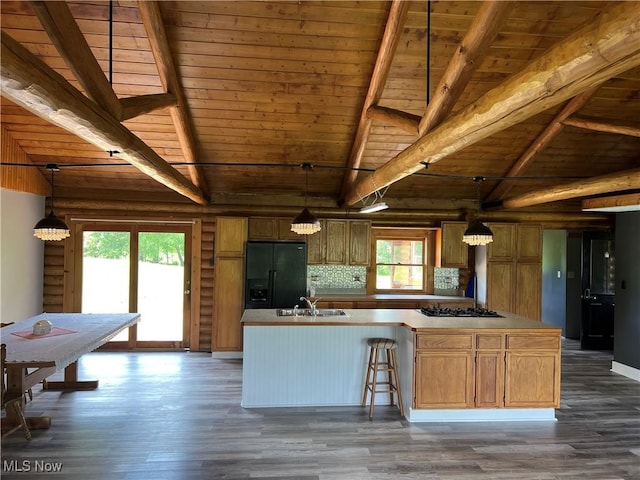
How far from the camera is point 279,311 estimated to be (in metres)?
4.74

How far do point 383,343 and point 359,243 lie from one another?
107 inches

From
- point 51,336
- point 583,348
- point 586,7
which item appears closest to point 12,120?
point 51,336

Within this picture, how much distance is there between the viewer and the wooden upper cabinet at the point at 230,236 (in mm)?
6262

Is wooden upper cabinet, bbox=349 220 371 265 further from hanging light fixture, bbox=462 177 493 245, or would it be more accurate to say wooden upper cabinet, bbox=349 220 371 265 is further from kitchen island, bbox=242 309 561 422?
kitchen island, bbox=242 309 561 422

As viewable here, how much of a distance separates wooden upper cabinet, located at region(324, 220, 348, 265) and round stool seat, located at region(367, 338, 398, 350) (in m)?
2.53

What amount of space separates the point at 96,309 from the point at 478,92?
20.9 ft

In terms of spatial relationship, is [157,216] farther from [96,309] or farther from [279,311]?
[279,311]

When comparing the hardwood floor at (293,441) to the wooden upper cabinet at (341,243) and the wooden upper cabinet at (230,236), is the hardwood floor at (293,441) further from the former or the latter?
the wooden upper cabinet at (341,243)

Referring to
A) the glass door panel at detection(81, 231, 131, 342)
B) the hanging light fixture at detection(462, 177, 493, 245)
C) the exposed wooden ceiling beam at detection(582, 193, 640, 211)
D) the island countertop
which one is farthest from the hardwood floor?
the exposed wooden ceiling beam at detection(582, 193, 640, 211)

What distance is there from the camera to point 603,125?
4.77 metres

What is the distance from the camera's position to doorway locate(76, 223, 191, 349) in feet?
21.6

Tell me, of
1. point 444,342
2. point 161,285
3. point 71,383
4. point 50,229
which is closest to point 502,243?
point 444,342

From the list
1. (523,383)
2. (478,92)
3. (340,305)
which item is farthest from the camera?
(340,305)

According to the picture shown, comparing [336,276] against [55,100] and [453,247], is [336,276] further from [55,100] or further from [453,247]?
[55,100]
